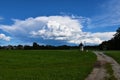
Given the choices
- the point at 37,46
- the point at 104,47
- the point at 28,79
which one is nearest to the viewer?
the point at 28,79

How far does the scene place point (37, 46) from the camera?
199375 millimetres

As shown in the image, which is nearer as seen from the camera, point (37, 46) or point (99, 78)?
point (99, 78)

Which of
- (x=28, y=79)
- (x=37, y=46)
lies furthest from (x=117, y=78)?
(x=37, y=46)

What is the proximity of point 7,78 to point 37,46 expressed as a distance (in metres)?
172

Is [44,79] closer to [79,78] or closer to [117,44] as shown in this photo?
[79,78]

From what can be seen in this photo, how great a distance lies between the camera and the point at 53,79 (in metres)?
26.5

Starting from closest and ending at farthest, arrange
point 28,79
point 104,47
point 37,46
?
point 28,79 < point 104,47 < point 37,46

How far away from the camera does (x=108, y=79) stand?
89.4 ft

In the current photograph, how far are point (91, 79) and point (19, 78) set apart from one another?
6.23 metres

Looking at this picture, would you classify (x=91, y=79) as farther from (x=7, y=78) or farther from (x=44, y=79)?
(x=7, y=78)

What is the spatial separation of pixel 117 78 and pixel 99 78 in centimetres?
158

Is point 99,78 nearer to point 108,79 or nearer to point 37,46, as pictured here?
point 108,79

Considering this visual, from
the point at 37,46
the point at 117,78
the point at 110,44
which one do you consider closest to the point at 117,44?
the point at 110,44

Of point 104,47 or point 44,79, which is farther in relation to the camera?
point 104,47
